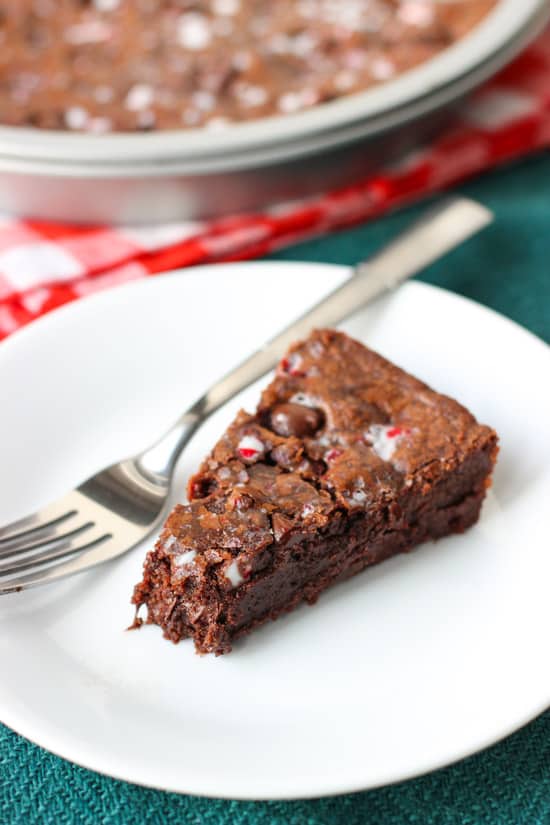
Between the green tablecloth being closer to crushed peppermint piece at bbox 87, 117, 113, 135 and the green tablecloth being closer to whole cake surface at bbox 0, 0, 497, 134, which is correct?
crushed peppermint piece at bbox 87, 117, 113, 135

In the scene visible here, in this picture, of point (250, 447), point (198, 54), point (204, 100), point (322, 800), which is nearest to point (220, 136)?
point (204, 100)

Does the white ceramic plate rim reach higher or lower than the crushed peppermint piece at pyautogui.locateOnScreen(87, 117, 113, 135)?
lower

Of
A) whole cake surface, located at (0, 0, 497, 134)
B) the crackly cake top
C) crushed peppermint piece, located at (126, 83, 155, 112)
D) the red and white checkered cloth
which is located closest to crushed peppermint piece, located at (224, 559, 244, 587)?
the crackly cake top


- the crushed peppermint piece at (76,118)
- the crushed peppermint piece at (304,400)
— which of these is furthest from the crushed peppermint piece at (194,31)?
the crushed peppermint piece at (304,400)

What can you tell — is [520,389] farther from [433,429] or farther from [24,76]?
[24,76]

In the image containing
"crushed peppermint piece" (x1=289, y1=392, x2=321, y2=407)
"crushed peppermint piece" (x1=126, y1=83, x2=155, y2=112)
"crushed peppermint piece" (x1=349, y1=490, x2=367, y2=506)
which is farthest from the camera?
"crushed peppermint piece" (x1=126, y1=83, x2=155, y2=112)

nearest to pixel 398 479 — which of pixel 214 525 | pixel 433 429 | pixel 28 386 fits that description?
pixel 433 429
